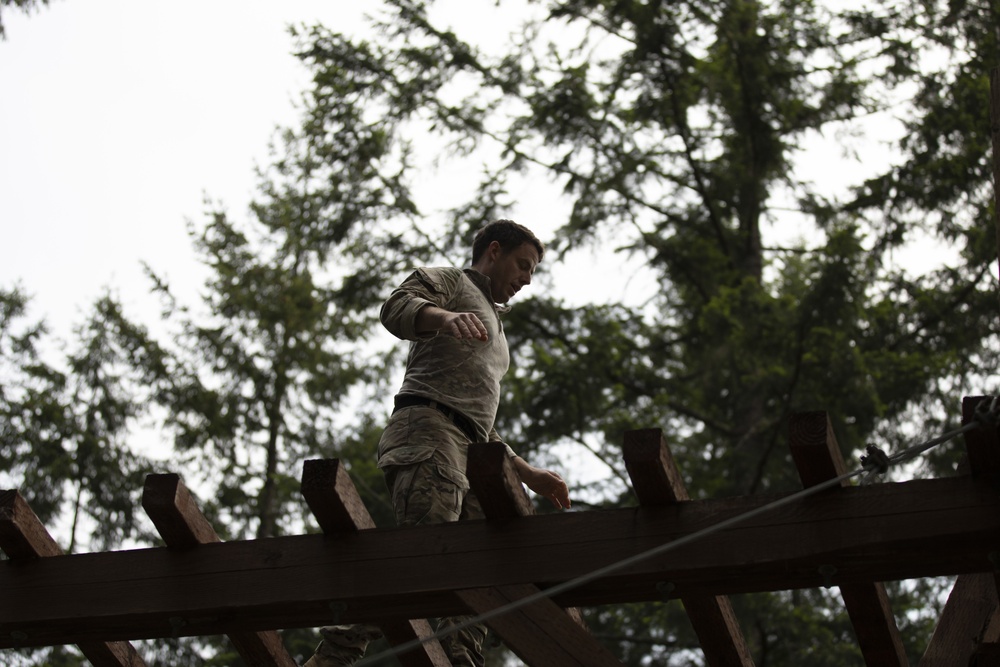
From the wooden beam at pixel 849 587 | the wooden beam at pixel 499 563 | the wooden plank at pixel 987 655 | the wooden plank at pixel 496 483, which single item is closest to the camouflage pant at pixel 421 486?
the wooden beam at pixel 499 563

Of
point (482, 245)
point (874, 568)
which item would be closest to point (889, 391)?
point (482, 245)

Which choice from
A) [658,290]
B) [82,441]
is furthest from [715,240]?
[82,441]

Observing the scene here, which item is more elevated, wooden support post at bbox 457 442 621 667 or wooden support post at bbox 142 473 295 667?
wooden support post at bbox 142 473 295 667

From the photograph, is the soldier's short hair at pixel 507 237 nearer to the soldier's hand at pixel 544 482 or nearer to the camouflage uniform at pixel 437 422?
the camouflage uniform at pixel 437 422

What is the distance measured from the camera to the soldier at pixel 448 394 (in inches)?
164

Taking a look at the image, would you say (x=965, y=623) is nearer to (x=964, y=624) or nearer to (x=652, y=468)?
(x=964, y=624)

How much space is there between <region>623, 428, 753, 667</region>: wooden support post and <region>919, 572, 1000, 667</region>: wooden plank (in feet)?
1.90

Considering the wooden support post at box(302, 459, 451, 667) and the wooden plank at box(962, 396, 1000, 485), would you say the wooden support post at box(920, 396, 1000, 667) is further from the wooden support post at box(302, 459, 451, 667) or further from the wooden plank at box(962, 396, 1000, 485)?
the wooden support post at box(302, 459, 451, 667)

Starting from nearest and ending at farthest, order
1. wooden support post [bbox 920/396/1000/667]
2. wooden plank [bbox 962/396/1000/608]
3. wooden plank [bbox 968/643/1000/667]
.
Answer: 1. wooden plank [bbox 962/396/1000/608]
2. wooden plank [bbox 968/643/1000/667]
3. wooden support post [bbox 920/396/1000/667]

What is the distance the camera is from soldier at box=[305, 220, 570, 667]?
417 centimetres

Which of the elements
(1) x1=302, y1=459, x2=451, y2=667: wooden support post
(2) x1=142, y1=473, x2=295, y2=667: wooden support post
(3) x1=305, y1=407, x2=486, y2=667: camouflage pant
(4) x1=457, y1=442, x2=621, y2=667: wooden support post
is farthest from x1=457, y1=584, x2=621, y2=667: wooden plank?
(2) x1=142, y1=473, x2=295, y2=667: wooden support post

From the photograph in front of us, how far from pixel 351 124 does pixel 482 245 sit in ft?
36.0

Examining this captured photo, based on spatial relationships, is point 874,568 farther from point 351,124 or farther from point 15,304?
point 15,304

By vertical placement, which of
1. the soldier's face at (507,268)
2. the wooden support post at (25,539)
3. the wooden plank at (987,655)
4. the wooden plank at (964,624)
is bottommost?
the wooden plank at (987,655)
